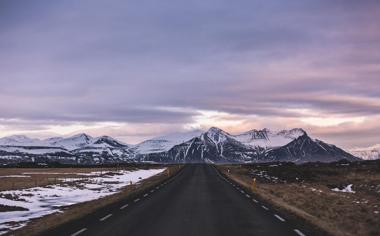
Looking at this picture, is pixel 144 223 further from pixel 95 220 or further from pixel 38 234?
pixel 38 234

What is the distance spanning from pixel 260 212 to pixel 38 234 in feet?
31.9

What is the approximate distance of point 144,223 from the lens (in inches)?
711

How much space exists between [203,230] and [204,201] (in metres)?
12.0

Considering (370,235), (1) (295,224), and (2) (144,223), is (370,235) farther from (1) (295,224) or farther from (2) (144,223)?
(2) (144,223)

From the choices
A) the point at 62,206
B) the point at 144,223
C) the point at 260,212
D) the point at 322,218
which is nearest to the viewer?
the point at 144,223

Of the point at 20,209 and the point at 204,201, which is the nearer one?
the point at 20,209

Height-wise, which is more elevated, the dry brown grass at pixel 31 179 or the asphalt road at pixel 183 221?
the dry brown grass at pixel 31 179

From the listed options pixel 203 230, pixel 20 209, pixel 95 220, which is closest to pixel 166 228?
pixel 203 230

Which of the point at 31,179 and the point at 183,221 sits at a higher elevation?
the point at 31,179

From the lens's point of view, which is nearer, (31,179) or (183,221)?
(183,221)

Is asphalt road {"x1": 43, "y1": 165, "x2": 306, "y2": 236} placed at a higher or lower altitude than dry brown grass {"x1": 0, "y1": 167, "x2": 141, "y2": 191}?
lower

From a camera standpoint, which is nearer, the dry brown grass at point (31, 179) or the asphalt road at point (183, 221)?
the asphalt road at point (183, 221)

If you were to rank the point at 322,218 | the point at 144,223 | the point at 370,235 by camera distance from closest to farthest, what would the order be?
1. the point at 370,235
2. the point at 144,223
3. the point at 322,218

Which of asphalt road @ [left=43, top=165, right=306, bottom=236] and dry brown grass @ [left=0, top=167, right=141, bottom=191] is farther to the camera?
dry brown grass @ [left=0, top=167, right=141, bottom=191]
